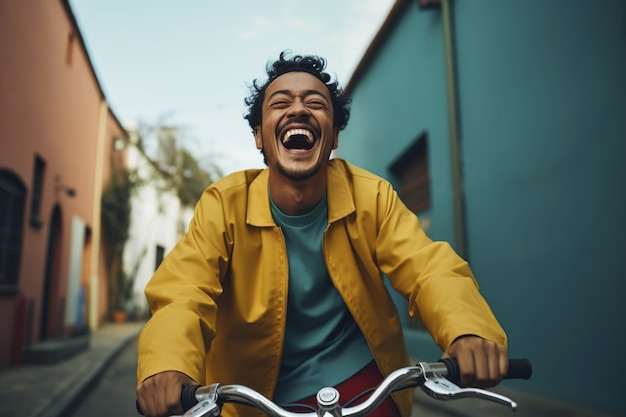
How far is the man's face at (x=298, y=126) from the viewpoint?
1.99m

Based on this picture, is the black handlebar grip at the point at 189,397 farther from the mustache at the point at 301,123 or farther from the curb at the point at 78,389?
the curb at the point at 78,389

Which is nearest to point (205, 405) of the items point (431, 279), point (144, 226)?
point (431, 279)

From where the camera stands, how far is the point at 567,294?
5.18 metres

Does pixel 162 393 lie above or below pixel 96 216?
below

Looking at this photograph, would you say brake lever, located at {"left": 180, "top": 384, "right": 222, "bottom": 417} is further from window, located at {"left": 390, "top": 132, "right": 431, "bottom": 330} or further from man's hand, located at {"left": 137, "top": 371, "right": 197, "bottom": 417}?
window, located at {"left": 390, "top": 132, "right": 431, "bottom": 330}

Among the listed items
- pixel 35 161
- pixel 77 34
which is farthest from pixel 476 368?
pixel 77 34

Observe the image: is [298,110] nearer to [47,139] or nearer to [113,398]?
[113,398]

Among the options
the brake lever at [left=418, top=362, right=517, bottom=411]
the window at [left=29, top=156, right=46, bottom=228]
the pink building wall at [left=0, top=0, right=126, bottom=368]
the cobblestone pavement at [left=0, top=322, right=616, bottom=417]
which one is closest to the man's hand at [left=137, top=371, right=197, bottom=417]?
the brake lever at [left=418, top=362, right=517, bottom=411]

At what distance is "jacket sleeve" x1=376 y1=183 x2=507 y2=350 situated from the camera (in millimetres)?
1569

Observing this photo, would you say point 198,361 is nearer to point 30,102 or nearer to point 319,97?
point 319,97

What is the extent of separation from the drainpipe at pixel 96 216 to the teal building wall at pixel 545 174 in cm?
940

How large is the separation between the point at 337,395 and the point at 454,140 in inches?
255

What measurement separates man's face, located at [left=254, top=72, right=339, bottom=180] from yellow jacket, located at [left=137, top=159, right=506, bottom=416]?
15 centimetres

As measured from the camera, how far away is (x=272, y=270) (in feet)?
6.42
